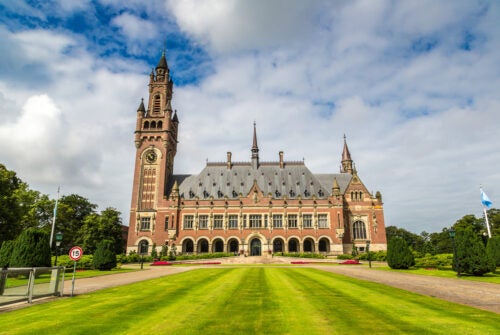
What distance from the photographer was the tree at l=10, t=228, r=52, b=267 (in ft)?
73.6

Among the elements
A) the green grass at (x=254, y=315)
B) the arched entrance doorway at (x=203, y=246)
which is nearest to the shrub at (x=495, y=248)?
the green grass at (x=254, y=315)

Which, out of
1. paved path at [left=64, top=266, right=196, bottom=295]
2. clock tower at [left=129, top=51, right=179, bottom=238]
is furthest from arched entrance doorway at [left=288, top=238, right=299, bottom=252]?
paved path at [left=64, top=266, right=196, bottom=295]

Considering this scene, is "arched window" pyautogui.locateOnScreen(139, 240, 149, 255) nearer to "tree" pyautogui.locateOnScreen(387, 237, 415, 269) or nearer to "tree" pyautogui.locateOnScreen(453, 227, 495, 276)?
"tree" pyautogui.locateOnScreen(387, 237, 415, 269)

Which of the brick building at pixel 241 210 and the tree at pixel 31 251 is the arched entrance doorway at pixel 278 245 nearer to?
the brick building at pixel 241 210

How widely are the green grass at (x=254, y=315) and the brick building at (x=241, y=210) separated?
155 ft

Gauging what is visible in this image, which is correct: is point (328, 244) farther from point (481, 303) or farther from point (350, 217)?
point (481, 303)

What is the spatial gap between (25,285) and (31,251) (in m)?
13.7

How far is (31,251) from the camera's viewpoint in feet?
75.2

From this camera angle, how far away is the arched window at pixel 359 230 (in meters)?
60.0

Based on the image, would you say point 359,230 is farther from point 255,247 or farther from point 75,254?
point 75,254

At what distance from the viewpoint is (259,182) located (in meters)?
64.4

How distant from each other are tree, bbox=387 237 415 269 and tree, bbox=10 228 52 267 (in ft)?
99.5

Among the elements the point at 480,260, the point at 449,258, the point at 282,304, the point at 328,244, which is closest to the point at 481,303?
the point at 282,304

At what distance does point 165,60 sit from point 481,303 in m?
73.1
